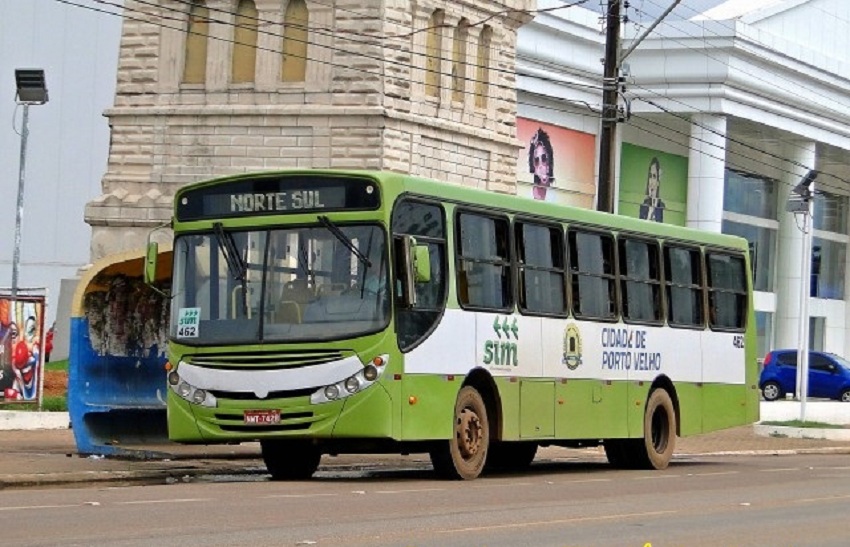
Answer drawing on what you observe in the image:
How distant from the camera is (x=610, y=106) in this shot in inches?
1393

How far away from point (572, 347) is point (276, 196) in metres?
4.73

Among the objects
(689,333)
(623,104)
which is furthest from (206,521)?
(623,104)

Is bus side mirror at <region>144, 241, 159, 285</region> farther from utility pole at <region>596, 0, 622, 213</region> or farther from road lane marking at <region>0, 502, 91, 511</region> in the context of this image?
utility pole at <region>596, 0, 622, 213</region>

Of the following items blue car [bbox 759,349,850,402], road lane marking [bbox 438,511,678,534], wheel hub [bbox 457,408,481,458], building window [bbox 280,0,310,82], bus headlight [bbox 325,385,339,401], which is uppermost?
building window [bbox 280,0,310,82]

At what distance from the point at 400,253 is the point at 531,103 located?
144ft

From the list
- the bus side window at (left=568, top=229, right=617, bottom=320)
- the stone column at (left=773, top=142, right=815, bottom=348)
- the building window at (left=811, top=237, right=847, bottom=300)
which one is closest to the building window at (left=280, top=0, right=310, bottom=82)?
the stone column at (left=773, top=142, right=815, bottom=348)

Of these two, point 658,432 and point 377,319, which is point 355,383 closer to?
point 377,319

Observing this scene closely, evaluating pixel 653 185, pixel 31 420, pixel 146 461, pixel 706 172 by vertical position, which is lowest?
pixel 146 461

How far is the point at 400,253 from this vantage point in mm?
21219

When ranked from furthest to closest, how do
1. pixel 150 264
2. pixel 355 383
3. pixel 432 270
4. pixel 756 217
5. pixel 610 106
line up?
pixel 756 217
pixel 610 106
pixel 150 264
pixel 432 270
pixel 355 383

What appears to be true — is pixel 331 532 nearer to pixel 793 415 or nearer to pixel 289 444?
pixel 289 444

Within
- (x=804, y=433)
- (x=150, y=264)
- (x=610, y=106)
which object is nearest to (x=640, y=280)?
(x=150, y=264)

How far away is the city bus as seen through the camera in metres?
21.1

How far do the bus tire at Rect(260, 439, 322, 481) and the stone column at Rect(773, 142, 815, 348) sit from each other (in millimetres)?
57731
